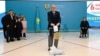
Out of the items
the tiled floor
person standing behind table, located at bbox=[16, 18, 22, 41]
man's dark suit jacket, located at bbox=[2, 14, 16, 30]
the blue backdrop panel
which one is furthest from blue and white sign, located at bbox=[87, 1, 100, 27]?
man's dark suit jacket, located at bbox=[2, 14, 16, 30]

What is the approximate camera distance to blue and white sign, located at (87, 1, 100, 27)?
68.9 feet

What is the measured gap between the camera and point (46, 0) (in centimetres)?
1978

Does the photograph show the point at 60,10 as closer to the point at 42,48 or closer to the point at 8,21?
the point at 8,21

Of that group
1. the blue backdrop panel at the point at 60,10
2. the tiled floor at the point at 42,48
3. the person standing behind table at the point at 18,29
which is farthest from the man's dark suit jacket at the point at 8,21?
the blue backdrop panel at the point at 60,10

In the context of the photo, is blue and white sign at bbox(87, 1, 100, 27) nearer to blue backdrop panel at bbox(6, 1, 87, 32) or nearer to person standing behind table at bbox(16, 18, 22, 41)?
blue backdrop panel at bbox(6, 1, 87, 32)

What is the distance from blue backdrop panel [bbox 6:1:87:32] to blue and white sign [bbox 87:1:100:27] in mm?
1345

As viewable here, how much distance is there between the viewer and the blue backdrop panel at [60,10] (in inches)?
773

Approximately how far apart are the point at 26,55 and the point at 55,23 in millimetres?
1685

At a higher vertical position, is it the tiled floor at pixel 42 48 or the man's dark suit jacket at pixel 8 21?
the man's dark suit jacket at pixel 8 21

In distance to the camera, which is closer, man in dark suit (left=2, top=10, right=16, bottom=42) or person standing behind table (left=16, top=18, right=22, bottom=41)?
man in dark suit (left=2, top=10, right=16, bottom=42)

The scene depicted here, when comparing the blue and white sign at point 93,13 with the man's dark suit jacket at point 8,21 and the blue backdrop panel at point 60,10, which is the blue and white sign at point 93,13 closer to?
the blue backdrop panel at point 60,10

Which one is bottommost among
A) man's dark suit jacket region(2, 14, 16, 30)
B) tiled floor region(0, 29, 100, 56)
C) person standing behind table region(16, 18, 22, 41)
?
tiled floor region(0, 29, 100, 56)

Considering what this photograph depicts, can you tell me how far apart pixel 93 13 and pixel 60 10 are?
11.0ft

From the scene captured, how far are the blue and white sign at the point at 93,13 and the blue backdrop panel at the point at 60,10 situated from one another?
135cm
